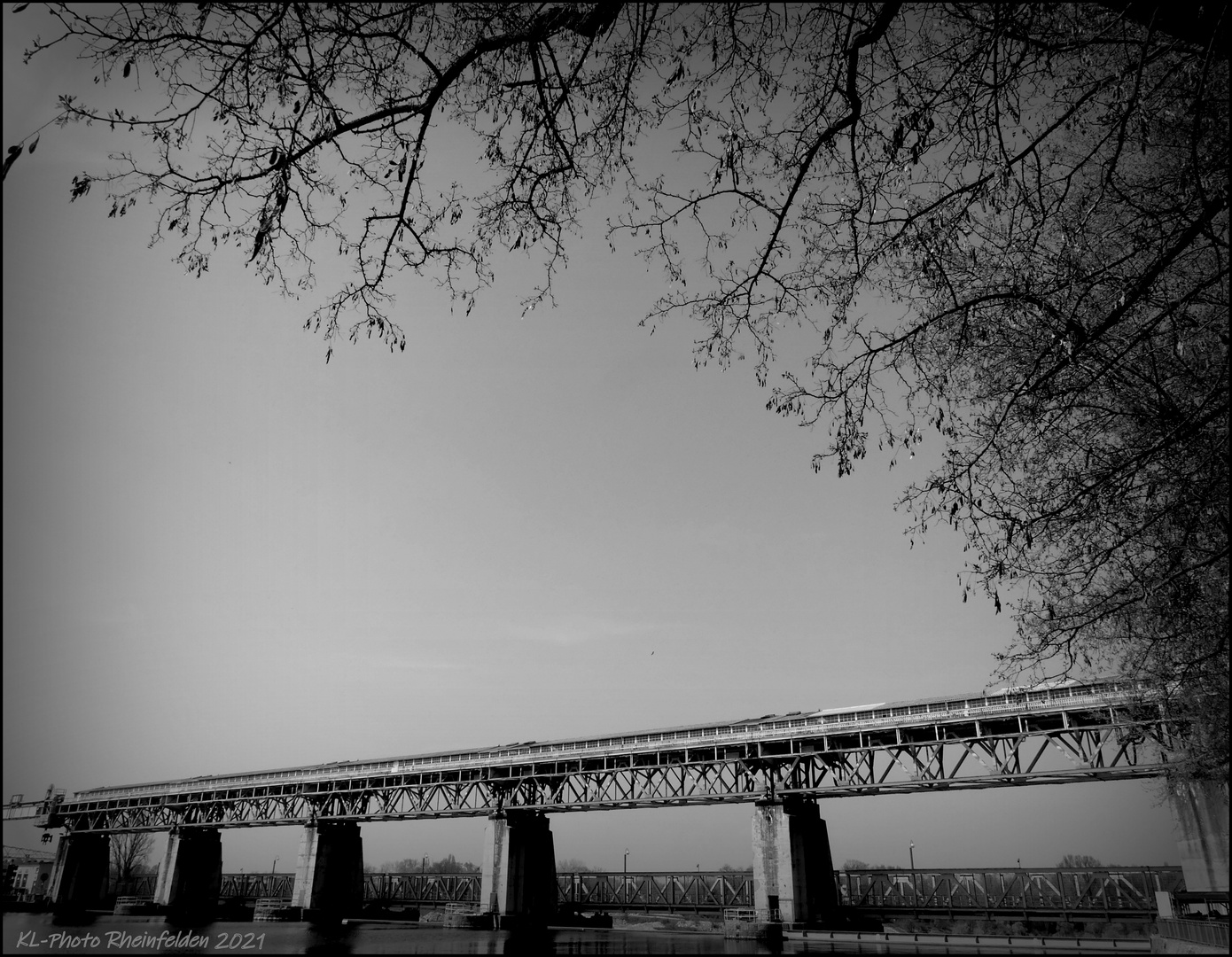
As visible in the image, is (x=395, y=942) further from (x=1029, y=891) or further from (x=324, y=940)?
(x=1029, y=891)

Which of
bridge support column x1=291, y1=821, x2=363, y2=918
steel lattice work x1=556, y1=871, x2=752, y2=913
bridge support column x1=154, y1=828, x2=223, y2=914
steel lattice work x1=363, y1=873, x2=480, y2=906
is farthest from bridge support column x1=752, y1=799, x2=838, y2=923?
bridge support column x1=154, y1=828, x2=223, y2=914

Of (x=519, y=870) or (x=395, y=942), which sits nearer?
(x=395, y=942)

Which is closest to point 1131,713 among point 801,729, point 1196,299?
point 801,729

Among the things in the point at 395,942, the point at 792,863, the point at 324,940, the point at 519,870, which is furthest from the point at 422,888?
the point at 792,863

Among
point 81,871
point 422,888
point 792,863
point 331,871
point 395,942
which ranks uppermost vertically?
point 792,863

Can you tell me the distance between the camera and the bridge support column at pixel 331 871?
49500mm

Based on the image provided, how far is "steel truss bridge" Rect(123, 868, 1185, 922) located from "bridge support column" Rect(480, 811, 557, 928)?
8867 millimetres

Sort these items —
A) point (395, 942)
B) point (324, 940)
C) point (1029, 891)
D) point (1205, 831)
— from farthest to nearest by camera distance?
point (1029, 891) < point (324, 940) < point (395, 942) < point (1205, 831)

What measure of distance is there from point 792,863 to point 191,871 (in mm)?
50407

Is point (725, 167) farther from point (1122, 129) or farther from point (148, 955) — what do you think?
point (148, 955)

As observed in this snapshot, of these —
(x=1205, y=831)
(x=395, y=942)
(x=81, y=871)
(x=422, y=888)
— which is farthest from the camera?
(x=422, y=888)

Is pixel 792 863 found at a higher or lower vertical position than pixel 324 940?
higher

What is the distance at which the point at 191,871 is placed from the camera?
192 ft

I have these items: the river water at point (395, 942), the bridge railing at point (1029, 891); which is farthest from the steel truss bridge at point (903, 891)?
the river water at point (395, 942)
